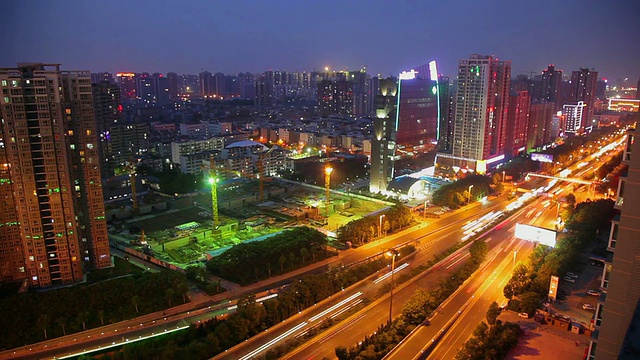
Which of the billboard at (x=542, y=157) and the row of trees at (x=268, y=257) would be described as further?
the billboard at (x=542, y=157)

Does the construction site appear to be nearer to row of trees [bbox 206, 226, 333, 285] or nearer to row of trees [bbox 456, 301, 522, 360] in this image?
row of trees [bbox 206, 226, 333, 285]

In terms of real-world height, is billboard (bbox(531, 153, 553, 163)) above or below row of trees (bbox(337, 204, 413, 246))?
above

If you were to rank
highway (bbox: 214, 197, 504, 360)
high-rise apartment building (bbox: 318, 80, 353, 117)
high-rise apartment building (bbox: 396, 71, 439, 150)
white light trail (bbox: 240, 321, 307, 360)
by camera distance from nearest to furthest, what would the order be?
white light trail (bbox: 240, 321, 307, 360) → highway (bbox: 214, 197, 504, 360) → high-rise apartment building (bbox: 396, 71, 439, 150) → high-rise apartment building (bbox: 318, 80, 353, 117)

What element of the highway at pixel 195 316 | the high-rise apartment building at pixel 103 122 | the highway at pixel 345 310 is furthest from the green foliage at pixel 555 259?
the high-rise apartment building at pixel 103 122

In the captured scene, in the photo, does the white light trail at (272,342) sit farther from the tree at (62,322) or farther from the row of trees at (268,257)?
the tree at (62,322)

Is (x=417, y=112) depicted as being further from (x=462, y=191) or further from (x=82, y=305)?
(x=82, y=305)

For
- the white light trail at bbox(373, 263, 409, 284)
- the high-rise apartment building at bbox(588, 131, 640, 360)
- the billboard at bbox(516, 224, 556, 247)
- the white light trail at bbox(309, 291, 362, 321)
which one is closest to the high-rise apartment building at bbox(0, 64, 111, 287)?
the white light trail at bbox(309, 291, 362, 321)
